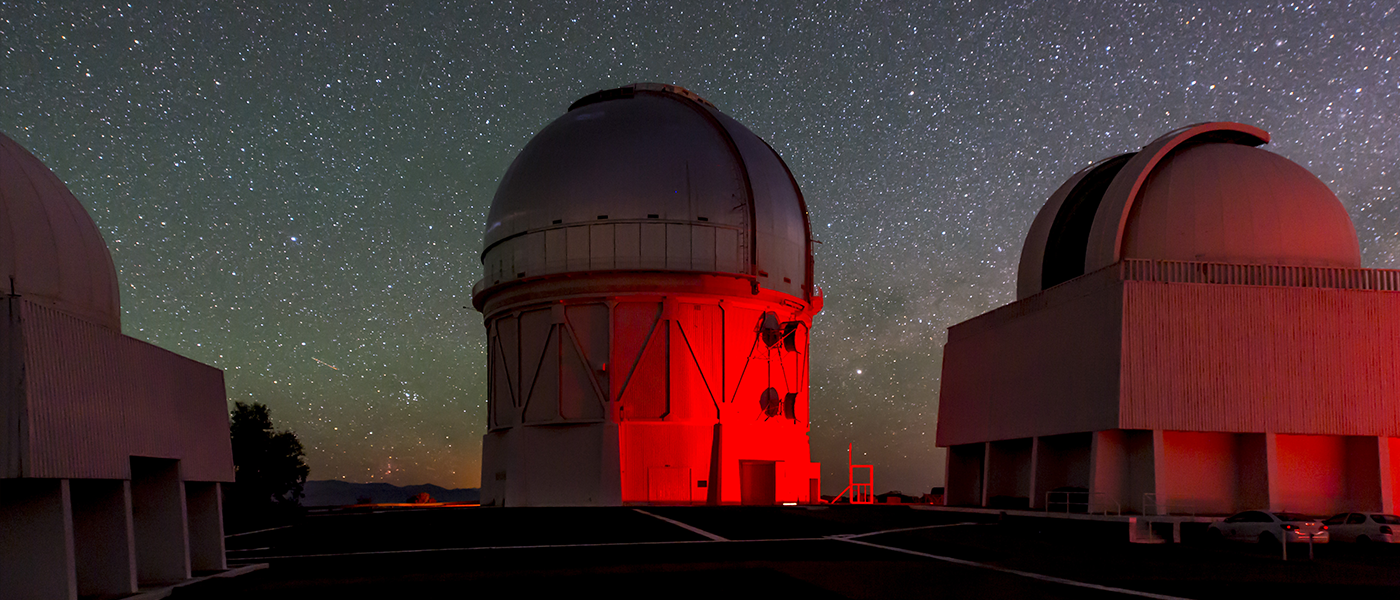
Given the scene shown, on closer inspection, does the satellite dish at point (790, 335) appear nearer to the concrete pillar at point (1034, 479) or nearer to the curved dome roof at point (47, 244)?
the concrete pillar at point (1034, 479)

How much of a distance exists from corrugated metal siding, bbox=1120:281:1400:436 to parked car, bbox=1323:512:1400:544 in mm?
4163

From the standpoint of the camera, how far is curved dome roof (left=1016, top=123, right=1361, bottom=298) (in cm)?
2972

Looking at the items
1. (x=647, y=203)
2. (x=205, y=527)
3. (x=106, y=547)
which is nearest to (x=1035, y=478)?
(x=647, y=203)

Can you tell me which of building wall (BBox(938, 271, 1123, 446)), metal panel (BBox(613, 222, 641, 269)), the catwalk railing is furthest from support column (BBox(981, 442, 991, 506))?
metal panel (BBox(613, 222, 641, 269))

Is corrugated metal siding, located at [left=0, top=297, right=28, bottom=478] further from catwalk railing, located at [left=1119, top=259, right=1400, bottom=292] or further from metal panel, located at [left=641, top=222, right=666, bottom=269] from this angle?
metal panel, located at [left=641, top=222, right=666, bottom=269]

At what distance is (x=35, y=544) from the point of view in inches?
474

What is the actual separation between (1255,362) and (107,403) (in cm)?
2653

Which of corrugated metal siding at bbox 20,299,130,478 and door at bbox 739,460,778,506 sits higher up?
corrugated metal siding at bbox 20,299,130,478

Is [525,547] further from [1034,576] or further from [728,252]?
[728,252]

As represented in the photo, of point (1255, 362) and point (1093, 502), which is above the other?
point (1255, 362)

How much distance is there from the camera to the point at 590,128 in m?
43.0

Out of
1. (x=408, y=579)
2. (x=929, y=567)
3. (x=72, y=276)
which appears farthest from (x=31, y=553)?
(x=929, y=567)

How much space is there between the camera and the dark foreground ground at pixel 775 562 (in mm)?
13836

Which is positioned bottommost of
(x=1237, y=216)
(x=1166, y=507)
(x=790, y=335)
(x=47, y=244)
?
(x=1166, y=507)
